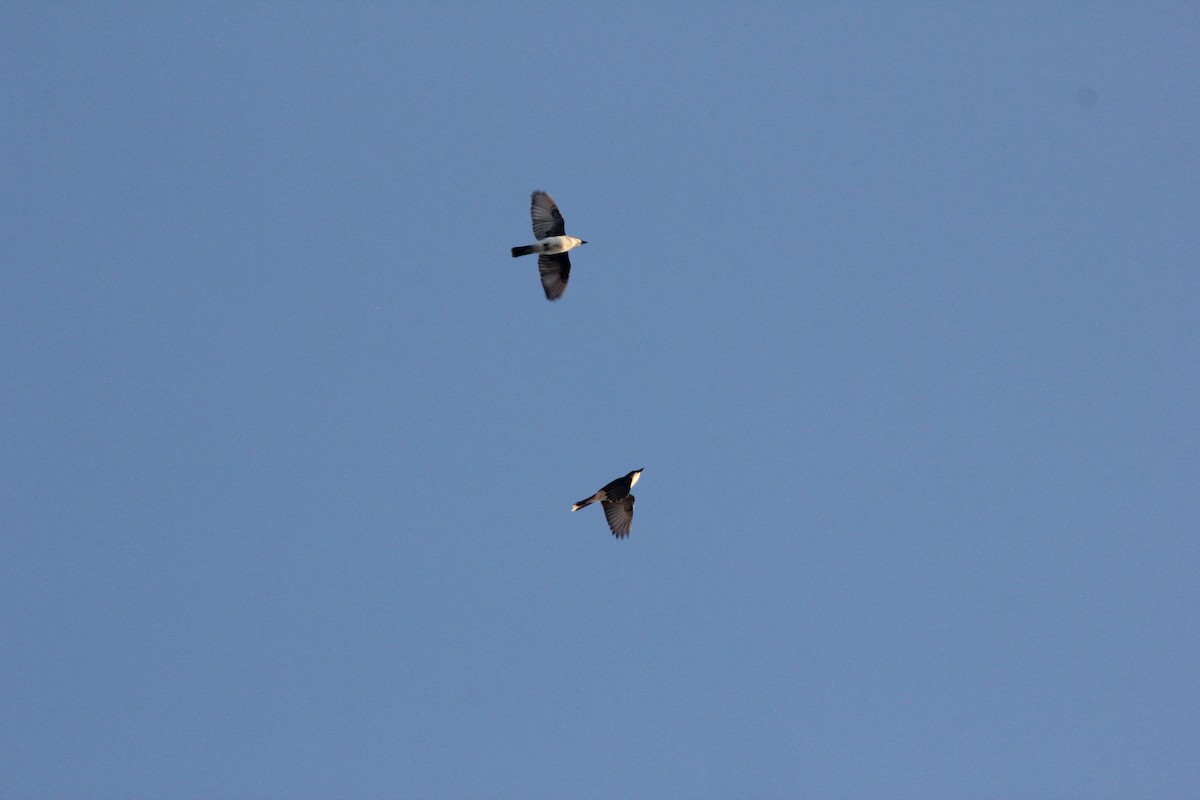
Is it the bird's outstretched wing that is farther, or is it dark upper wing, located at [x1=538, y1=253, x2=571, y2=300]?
the bird's outstretched wing

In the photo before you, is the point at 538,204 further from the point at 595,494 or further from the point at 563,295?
the point at 595,494

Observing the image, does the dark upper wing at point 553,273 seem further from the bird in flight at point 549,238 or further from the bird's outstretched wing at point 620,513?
the bird's outstretched wing at point 620,513

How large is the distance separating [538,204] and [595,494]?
23.7 feet

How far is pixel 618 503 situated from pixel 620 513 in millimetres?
256

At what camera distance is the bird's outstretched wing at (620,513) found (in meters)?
38.4

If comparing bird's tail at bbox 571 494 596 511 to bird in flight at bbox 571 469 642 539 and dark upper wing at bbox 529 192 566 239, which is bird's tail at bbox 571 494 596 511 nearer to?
bird in flight at bbox 571 469 642 539

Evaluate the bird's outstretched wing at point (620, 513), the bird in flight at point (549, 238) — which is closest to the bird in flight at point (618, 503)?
the bird's outstretched wing at point (620, 513)

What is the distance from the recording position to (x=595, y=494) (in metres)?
38.3

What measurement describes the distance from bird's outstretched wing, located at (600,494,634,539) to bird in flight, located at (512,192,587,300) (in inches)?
214

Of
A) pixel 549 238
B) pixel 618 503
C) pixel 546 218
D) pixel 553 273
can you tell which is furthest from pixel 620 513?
pixel 546 218

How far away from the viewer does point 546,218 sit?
3694cm

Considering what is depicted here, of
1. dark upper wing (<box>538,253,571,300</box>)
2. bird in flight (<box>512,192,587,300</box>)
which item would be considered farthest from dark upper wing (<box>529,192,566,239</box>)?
dark upper wing (<box>538,253,571,300</box>)

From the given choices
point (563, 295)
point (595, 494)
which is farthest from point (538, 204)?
point (595, 494)

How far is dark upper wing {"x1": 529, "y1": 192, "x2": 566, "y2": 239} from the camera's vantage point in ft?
121
